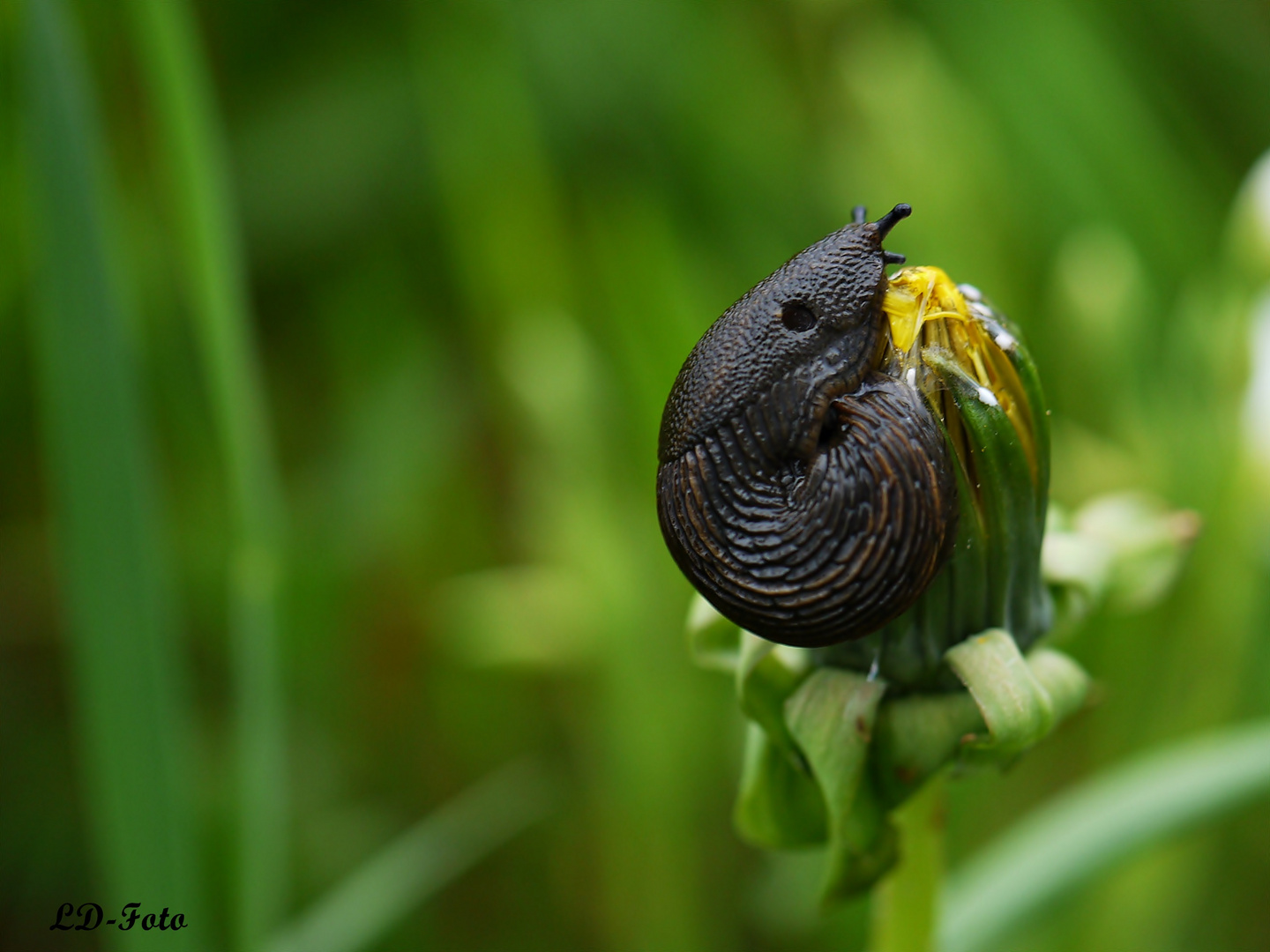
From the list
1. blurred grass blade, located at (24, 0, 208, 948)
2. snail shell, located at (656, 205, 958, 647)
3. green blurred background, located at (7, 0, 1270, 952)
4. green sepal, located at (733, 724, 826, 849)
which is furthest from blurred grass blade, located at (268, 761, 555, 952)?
snail shell, located at (656, 205, 958, 647)

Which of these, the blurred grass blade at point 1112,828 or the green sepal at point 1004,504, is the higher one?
the green sepal at point 1004,504

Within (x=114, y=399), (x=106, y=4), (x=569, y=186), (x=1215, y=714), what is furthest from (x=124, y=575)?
(x=569, y=186)

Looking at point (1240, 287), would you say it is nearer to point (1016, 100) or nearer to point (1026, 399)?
point (1016, 100)

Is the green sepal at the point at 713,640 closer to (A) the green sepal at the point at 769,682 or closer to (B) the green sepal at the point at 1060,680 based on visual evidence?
(A) the green sepal at the point at 769,682

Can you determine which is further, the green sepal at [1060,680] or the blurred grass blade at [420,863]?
the blurred grass blade at [420,863]

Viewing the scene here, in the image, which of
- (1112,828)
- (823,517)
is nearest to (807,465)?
(823,517)

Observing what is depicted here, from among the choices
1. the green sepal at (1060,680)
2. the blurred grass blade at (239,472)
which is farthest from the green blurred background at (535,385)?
the green sepal at (1060,680)

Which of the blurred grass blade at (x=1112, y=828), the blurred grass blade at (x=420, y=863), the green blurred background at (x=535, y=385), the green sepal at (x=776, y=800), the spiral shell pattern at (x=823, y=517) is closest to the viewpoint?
the spiral shell pattern at (x=823, y=517)
